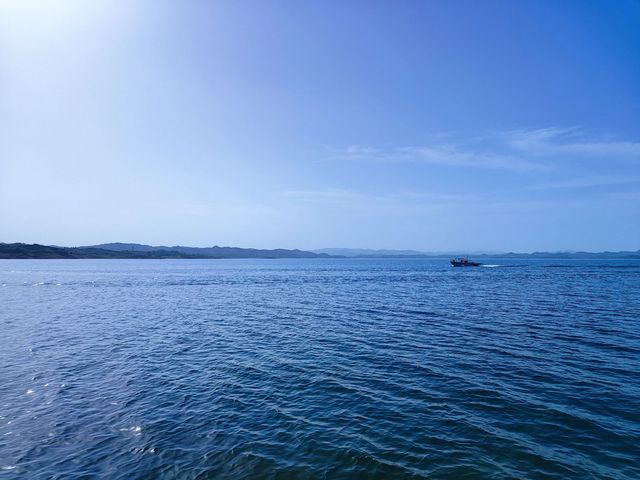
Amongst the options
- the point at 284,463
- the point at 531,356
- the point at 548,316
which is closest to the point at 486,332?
the point at 531,356

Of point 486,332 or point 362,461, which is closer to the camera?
point 362,461

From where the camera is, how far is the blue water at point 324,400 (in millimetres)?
12508

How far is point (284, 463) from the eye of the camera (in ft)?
41.1

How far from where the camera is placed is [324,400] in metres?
17.8

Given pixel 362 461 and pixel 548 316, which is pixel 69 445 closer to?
pixel 362 461

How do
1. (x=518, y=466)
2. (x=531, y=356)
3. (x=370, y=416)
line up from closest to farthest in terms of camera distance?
(x=518, y=466) → (x=370, y=416) → (x=531, y=356)

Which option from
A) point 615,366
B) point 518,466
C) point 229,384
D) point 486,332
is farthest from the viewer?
point 486,332

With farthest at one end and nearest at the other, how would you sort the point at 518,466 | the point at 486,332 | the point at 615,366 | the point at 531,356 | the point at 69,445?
1. the point at 486,332
2. the point at 531,356
3. the point at 615,366
4. the point at 69,445
5. the point at 518,466

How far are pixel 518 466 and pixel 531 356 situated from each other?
1454cm

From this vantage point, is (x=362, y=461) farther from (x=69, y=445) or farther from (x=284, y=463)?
(x=69, y=445)

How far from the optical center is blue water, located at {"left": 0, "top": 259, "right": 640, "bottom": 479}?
1251cm

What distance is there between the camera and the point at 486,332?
32.1m

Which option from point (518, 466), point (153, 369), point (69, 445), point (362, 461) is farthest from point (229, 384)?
point (518, 466)

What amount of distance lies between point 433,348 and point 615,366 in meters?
10.8
